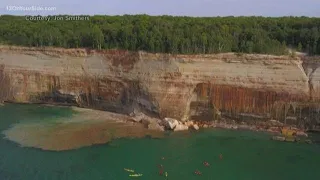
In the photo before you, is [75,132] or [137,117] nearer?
[75,132]

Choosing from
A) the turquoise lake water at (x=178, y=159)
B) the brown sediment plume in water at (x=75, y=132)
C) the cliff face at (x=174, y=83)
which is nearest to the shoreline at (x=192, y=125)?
the brown sediment plume in water at (x=75, y=132)

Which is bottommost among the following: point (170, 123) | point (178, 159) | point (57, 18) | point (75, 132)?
point (178, 159)

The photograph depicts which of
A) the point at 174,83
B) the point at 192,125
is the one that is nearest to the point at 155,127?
the point at 192,125

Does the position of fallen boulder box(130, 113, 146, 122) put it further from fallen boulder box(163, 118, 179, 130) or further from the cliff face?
fallen boulder box(163, 118, 179, 130)

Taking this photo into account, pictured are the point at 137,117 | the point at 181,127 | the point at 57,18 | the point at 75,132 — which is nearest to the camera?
the point at 75,132

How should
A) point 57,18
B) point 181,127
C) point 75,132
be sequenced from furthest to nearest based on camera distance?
point 57,18, point 181,127, point 75,132

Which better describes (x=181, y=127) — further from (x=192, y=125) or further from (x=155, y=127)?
(x=155, y=127)
